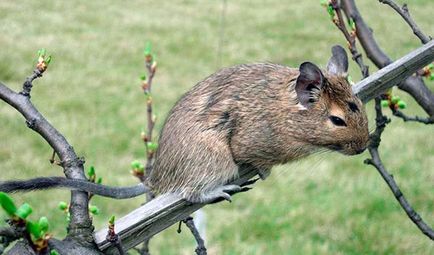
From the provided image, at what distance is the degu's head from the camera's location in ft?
6.28

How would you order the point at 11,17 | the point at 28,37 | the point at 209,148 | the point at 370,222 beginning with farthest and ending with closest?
the point at 11,17 → the point at 28,37 → the point at 370,222 → the point at 209,148

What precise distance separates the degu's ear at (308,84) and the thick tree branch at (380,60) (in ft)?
1.17

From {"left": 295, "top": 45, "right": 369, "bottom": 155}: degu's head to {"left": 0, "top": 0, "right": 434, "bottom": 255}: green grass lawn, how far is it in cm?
35

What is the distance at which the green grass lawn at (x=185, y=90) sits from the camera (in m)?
4.46

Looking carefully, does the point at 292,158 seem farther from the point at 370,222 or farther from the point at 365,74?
the point at 370,222

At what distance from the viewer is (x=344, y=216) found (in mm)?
4637

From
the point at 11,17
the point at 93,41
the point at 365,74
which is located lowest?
the point at 365,74

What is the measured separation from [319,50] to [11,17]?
12.4 ft

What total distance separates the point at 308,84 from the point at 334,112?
12cm

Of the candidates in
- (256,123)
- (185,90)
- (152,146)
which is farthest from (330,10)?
(185,90)

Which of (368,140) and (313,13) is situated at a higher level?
(313,13)

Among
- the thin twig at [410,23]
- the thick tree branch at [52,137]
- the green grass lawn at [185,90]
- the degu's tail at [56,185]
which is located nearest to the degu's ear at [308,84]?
the thin twig at [410,23]

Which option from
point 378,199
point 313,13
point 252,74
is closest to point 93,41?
point 313,13

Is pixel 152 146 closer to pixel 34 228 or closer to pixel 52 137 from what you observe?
pixel 52 137
